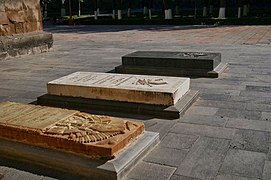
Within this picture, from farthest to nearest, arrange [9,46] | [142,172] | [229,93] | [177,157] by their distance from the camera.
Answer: [9,46], [229,93], [177,157], [142,172]

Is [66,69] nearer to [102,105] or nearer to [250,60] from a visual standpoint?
[102,105]

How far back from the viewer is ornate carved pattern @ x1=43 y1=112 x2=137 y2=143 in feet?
9.84

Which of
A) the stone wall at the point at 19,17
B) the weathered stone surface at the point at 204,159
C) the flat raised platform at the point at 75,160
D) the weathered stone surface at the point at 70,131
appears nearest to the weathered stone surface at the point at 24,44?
the stone wall at the point at 19,17

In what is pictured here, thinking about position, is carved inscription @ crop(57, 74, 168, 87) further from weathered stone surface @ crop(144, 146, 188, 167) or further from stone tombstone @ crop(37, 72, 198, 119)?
weathered stone surface @ crop(144, 146, 188, 167)

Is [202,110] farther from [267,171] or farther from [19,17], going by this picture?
[19,17]

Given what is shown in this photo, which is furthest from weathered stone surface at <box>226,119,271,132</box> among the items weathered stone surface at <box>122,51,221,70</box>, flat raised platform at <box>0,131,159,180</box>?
weathered stone surface at <box>122,51,221,70</box>

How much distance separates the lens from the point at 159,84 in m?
4.51

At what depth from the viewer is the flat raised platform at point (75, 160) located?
2.79m

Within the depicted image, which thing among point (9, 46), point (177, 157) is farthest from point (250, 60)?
point (9, 46)

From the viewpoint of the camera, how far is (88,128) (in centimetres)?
317

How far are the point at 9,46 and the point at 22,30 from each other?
88 centimetres

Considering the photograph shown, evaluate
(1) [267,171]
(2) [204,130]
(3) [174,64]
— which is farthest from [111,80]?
(1) [267,171]

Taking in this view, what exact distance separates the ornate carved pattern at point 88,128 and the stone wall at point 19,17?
655 centimetres

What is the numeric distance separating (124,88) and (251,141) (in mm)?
1727
